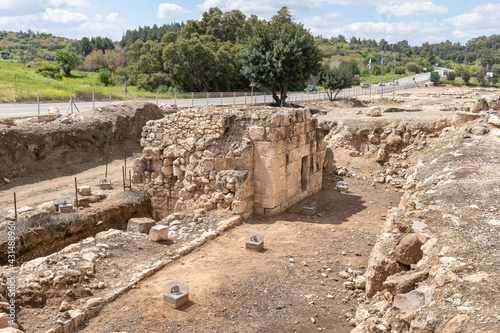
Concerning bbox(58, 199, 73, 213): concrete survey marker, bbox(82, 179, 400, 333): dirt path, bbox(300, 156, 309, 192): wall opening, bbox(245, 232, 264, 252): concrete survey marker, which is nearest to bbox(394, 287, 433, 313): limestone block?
bbox(82, 179, 400, 333): dirt path

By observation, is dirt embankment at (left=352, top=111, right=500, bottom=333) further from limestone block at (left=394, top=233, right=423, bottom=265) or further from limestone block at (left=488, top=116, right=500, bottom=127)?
limestone block at (left=488, top=116, right=500, bottom=127)

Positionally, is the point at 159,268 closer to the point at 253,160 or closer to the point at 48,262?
the point at 48,262

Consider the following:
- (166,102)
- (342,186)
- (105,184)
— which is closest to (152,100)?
(166,102)

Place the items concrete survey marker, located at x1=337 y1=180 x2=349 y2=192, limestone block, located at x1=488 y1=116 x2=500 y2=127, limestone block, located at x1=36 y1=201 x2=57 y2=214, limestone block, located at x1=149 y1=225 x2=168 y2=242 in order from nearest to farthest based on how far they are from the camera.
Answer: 1. limestone block, located at x1=149 y1=225 x2=168 y2=242
2. limestone block, located at x1=36 y1=201 x2=57 y2=214
3. limestone block, located at x1=488 y1=116 x2=500 y2=127
4. concrete survey marker, located at x1=337 y1=180 x2=349 y2=192

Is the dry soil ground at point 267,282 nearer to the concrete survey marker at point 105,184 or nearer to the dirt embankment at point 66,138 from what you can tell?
the concrete survey marker at point 105,184

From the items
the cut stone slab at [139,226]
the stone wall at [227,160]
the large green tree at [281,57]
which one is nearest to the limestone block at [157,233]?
the cut stone slab at [139,226]

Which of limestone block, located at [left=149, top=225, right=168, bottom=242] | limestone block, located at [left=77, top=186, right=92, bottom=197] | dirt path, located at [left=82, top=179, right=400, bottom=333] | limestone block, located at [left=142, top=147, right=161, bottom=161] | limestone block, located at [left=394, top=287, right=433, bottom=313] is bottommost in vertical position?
dirt path, located at [left=82, top=179, right=400, bottom=333]

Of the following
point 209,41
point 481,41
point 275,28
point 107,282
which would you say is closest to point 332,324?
point 107,282

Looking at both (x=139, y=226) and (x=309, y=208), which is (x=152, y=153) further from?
(x=309, y=208)

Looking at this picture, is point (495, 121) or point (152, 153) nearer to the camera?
point (152, 153)

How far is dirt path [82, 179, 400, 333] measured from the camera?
5766 mm

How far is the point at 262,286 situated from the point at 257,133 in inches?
179

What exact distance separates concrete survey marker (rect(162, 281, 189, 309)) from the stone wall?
12.7ft

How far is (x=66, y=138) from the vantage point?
16.8 metres
